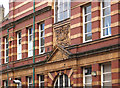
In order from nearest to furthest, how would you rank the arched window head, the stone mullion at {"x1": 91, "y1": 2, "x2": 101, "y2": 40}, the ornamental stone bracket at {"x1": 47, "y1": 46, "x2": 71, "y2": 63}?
1. the stone mullion at {"x1": 91, "y1": 2, "x2": 101, "y2": 40}
2. the ornamental stone bracket at {"x1": 47, "y1": 46, "x2": 71, "y2": 63}
3. the arched window head

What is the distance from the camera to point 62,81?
2777cm

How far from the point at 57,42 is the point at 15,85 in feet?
24.3

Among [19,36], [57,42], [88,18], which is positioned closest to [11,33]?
[19,36]

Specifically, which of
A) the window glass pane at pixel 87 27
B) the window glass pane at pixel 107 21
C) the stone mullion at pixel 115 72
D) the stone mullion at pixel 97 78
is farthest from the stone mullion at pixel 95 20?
the stone mullion at pixel 115 72

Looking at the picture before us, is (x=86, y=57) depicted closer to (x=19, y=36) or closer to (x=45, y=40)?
(x=45, y=40)

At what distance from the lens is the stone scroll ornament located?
27.6 meters

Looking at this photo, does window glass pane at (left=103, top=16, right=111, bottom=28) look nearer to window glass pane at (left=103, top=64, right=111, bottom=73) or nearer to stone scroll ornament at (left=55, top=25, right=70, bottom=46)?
window glass pane at (left=103, top=64, right=111, bottom=73)

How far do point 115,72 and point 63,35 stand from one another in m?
5.99

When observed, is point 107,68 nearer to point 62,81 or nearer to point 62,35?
point 62,81

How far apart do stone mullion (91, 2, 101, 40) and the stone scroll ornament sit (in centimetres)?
272

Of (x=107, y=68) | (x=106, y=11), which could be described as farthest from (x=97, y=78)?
(x=106, y=11)

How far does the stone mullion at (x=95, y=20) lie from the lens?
25016mm

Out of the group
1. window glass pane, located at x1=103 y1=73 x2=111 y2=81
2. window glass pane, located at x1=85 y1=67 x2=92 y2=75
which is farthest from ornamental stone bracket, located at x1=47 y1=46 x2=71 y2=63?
window glass pane, located at x1=103 y1=73 x2=111 y2=81

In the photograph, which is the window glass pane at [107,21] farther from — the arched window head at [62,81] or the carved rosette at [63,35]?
the arched window head at [62,81]
